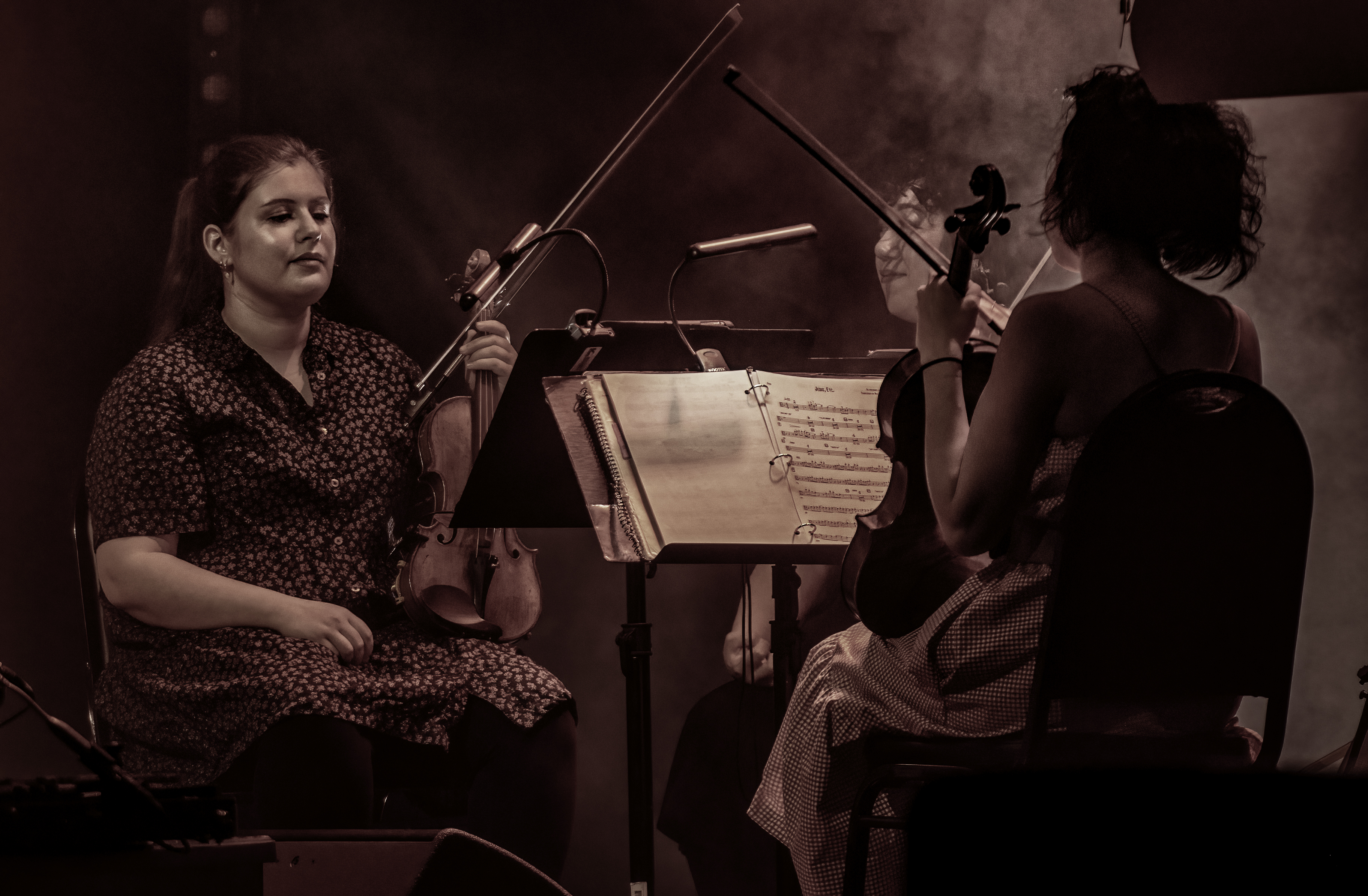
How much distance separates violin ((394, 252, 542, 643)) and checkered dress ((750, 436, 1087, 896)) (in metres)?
0.69

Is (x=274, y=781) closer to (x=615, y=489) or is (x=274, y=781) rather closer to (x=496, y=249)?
(x=615, y=489)

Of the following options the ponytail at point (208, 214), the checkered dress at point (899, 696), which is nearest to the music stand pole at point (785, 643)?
the checkered dress at point (899, 696)

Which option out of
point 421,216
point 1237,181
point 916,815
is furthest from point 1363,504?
point 916,815

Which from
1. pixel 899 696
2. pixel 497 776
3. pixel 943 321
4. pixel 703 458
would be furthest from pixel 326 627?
pixel 943 321

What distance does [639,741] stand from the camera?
178 centimetres

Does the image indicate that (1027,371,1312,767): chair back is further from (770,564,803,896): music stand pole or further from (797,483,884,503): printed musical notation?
(770,564,803,896): music stand pole

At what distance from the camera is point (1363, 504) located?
2.74 m

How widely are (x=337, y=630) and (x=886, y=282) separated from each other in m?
1.42

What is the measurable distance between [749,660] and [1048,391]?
3.86ft

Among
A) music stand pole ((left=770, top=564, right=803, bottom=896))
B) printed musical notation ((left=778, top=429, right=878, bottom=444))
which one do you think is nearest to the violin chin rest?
music stand pole ((left=770, top=564, right=803, bottom=896))

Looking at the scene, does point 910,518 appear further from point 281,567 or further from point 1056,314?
point 281,567

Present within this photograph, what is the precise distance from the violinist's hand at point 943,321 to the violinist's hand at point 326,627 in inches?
37.9

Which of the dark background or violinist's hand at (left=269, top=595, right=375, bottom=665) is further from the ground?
the dark background

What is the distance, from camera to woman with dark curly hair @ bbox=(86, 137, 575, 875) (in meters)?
1.71
